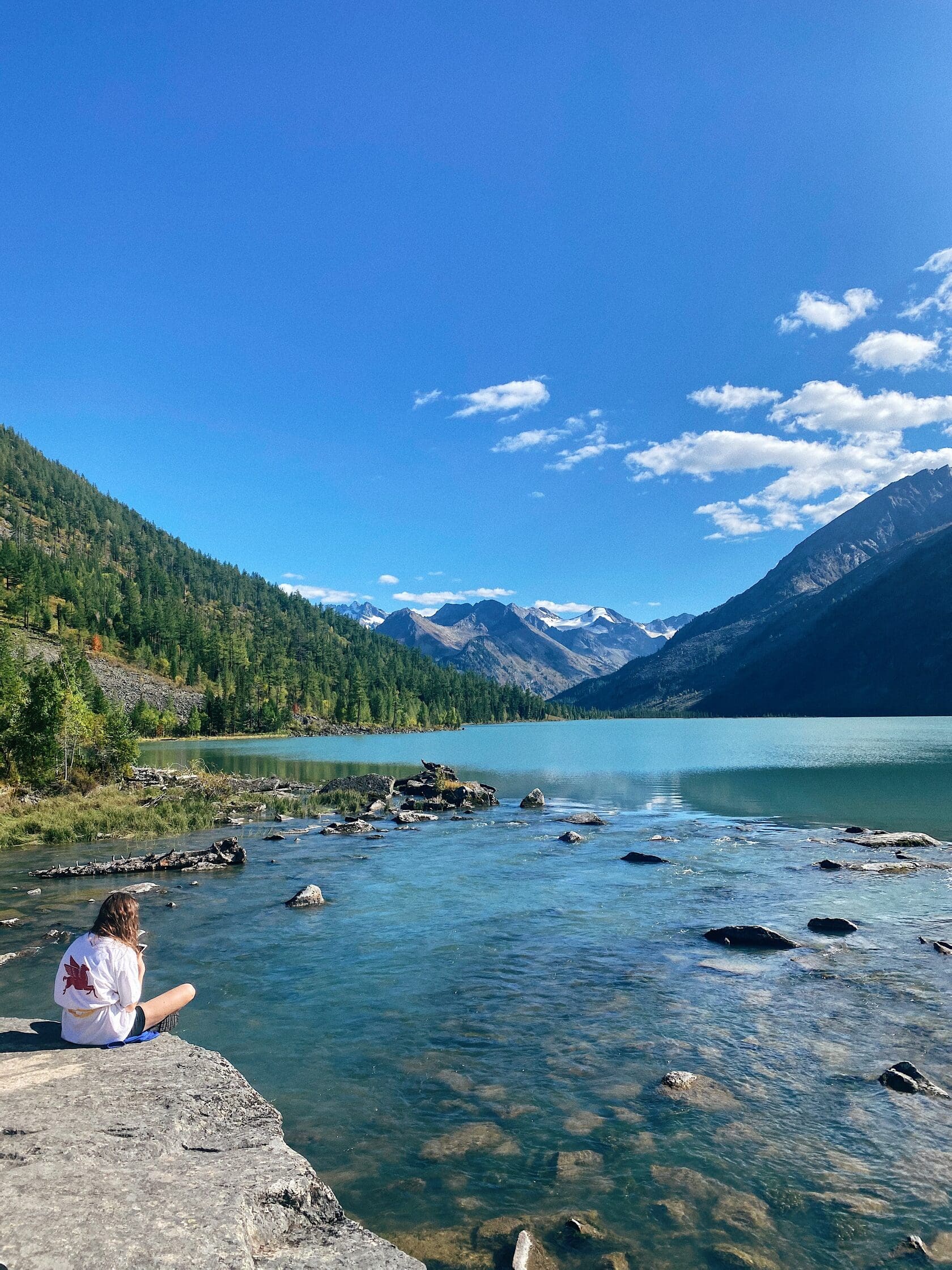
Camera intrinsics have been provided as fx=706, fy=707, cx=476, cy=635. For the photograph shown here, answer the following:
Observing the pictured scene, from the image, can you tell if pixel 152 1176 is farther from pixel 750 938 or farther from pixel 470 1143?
pixel 750 938

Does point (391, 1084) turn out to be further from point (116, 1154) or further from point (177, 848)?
point (177, 848)

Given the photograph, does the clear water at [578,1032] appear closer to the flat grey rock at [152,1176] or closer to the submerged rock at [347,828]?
the flat grey rock at [152,1176]

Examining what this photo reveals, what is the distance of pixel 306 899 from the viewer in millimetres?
26328

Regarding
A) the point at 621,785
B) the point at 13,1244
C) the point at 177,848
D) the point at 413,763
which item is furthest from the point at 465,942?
the point at 413,763

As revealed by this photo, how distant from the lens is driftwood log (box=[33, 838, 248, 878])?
30578 millimetres

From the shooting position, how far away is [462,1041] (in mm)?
14852

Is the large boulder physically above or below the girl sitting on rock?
below

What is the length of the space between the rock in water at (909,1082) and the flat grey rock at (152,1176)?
32.5 ft

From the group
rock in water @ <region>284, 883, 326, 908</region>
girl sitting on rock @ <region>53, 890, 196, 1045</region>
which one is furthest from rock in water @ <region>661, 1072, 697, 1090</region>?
rock in water @ <region>284, 883, 326, 908</region>

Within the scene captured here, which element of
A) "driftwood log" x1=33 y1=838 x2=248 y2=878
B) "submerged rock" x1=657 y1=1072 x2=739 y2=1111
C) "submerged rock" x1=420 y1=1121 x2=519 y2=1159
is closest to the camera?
"submerged rock" x1=420 y1=1121 x2=519 y2=1159

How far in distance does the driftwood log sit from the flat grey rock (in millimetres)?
22739

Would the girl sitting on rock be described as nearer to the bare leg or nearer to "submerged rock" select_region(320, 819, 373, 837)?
the bare leg

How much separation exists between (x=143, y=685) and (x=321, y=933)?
190 metres

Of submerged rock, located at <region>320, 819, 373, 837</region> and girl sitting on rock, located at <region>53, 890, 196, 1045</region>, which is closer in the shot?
girl sitting on rock, located at <region>53, 890, 196, 1045</region>
